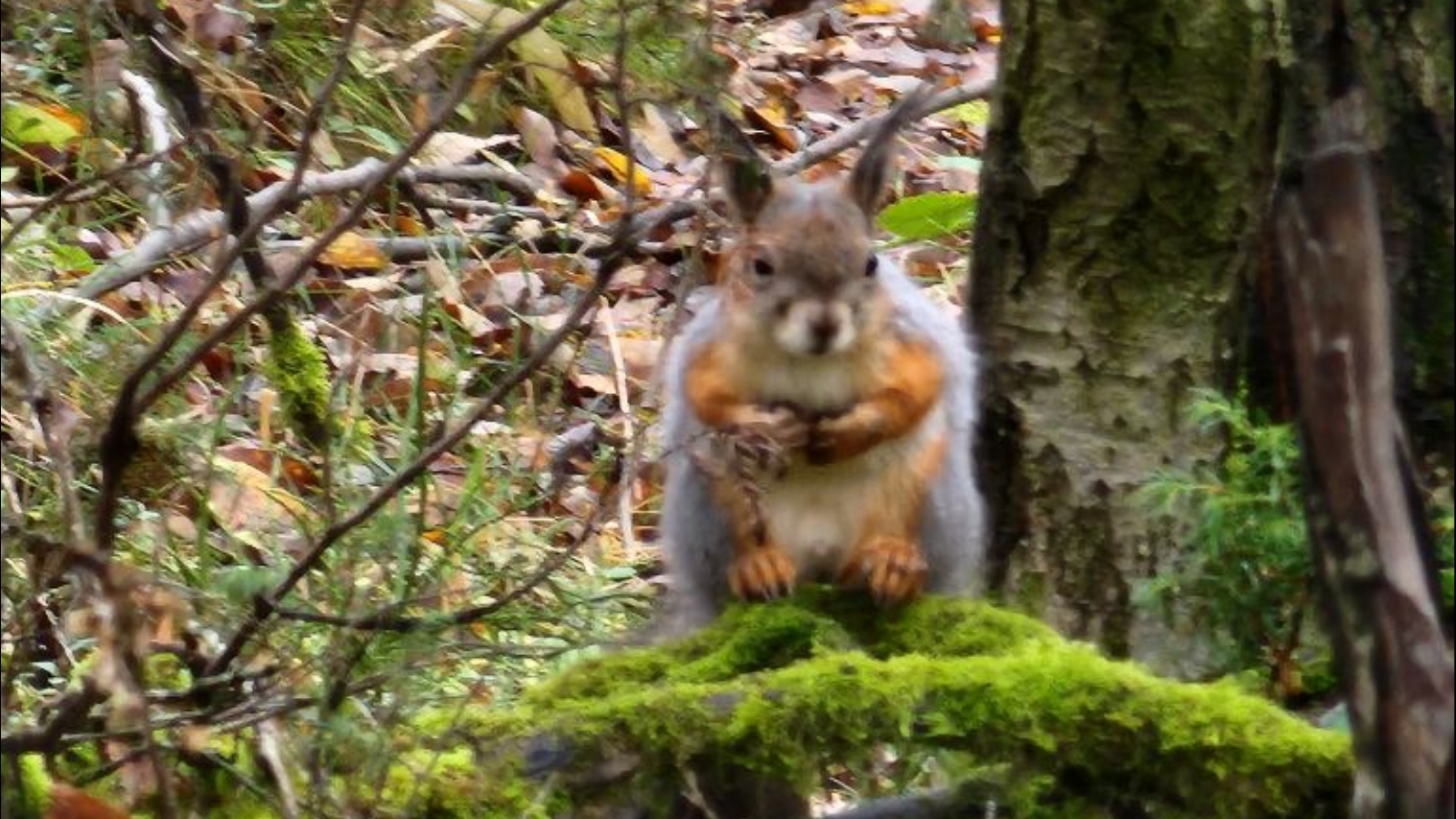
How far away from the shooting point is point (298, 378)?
4.19 metres

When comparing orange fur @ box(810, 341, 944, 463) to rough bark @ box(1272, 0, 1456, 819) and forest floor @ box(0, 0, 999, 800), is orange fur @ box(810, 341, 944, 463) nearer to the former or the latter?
forest floor @ box(0, 0, 999, 800)

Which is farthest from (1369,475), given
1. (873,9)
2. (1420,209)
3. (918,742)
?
(873,9)

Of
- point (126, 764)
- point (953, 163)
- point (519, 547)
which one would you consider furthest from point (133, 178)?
point (953, 163)

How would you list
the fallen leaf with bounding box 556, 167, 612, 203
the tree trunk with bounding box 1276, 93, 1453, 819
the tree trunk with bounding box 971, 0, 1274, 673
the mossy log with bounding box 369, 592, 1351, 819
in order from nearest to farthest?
the tree trunk with bounding box 1276, 93, 1453, 819, the mossy log with bounding box 369, 592, 1351, 819, the tree trunk with bounding box 971, 0, 1274, 673, the fallen leaf with bounding box 556, 167, 612, 203

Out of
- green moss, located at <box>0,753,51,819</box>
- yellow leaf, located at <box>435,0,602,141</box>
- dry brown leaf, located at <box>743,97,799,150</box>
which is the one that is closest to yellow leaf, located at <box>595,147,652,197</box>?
yellow leaf, located at <box>435,0,602,141</box>

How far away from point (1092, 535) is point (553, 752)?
4.57 feet

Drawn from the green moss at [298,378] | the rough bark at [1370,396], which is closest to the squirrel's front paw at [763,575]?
the green moss at [298,378]

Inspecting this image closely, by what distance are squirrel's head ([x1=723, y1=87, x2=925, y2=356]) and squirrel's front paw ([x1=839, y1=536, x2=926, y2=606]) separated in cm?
31

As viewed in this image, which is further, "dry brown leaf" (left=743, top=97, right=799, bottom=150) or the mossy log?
"dry brown leaf" (left=743, top=97, right=799, bottom=150)

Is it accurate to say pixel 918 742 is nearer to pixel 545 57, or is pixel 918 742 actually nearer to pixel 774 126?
pixel 545 57

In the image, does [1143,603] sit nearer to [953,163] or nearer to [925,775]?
[925,775]

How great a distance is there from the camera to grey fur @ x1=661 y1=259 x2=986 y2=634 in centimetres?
376

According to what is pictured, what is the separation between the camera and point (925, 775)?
4012 millimetres

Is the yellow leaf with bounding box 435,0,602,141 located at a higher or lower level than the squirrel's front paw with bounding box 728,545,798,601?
higher
